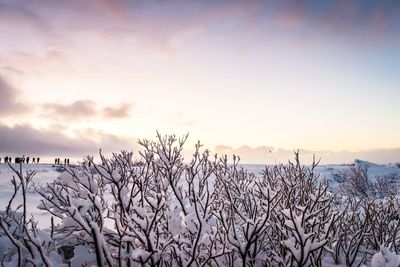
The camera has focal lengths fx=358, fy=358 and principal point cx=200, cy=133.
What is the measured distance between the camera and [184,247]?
4.95 metres

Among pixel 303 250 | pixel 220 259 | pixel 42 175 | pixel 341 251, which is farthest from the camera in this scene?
pixel 42 175

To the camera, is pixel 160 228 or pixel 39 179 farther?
pixel 39 179

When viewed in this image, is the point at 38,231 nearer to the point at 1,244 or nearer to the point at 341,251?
the point at 1,244

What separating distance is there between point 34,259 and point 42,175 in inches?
1413

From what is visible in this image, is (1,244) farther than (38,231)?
Yes

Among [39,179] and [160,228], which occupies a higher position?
[160,228]

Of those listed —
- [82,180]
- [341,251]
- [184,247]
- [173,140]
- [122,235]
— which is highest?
[173,140]

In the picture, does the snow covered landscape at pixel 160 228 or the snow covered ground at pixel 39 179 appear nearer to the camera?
the snow covered landscape at pixel 160 228

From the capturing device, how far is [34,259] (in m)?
3.43

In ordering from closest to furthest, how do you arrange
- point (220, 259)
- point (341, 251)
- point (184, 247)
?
point (184, 247), point (220, 259), point (341, 251)

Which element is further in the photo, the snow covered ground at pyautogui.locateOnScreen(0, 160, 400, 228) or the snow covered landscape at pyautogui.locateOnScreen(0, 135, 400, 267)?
the snow covered ground at pyautogui.locateOnScreen(0, 160, 400, 228)

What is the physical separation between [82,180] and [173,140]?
3.31m

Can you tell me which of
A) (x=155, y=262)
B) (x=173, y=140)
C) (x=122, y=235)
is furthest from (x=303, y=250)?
(x=173, y=140)

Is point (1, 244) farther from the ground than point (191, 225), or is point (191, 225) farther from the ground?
point (191, 225)
